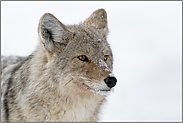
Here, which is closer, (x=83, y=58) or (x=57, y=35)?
(x=83, y=58)

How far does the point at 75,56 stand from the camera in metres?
3.30

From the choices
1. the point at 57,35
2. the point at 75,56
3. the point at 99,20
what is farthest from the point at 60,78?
the point at 99,20

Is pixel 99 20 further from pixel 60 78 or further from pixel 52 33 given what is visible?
pixel 60 78

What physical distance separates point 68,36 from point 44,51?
0.50 metres

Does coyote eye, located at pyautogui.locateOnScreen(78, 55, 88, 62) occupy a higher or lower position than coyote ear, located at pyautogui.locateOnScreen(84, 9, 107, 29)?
lower

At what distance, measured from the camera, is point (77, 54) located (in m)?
3.30

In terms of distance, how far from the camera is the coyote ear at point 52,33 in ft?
10.7

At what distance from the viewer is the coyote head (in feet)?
10.4

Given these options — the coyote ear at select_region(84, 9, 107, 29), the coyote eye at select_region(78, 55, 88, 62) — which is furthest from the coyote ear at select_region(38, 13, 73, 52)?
the coyote ear at select_region(84, 9, 107, 29)

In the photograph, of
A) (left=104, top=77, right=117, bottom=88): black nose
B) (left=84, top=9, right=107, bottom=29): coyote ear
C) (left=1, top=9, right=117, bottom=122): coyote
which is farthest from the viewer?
(left=84, top=9, right=107, bottom=29): coyote ear

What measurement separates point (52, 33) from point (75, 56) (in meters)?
0.60

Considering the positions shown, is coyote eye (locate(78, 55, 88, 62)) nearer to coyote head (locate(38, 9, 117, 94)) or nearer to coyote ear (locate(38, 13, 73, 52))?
coyote head (locate(38, 9, 117, 94))

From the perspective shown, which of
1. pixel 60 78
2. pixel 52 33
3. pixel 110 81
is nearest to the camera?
pixel 110 81

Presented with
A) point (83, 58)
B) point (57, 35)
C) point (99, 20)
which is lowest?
point (83, 58)
